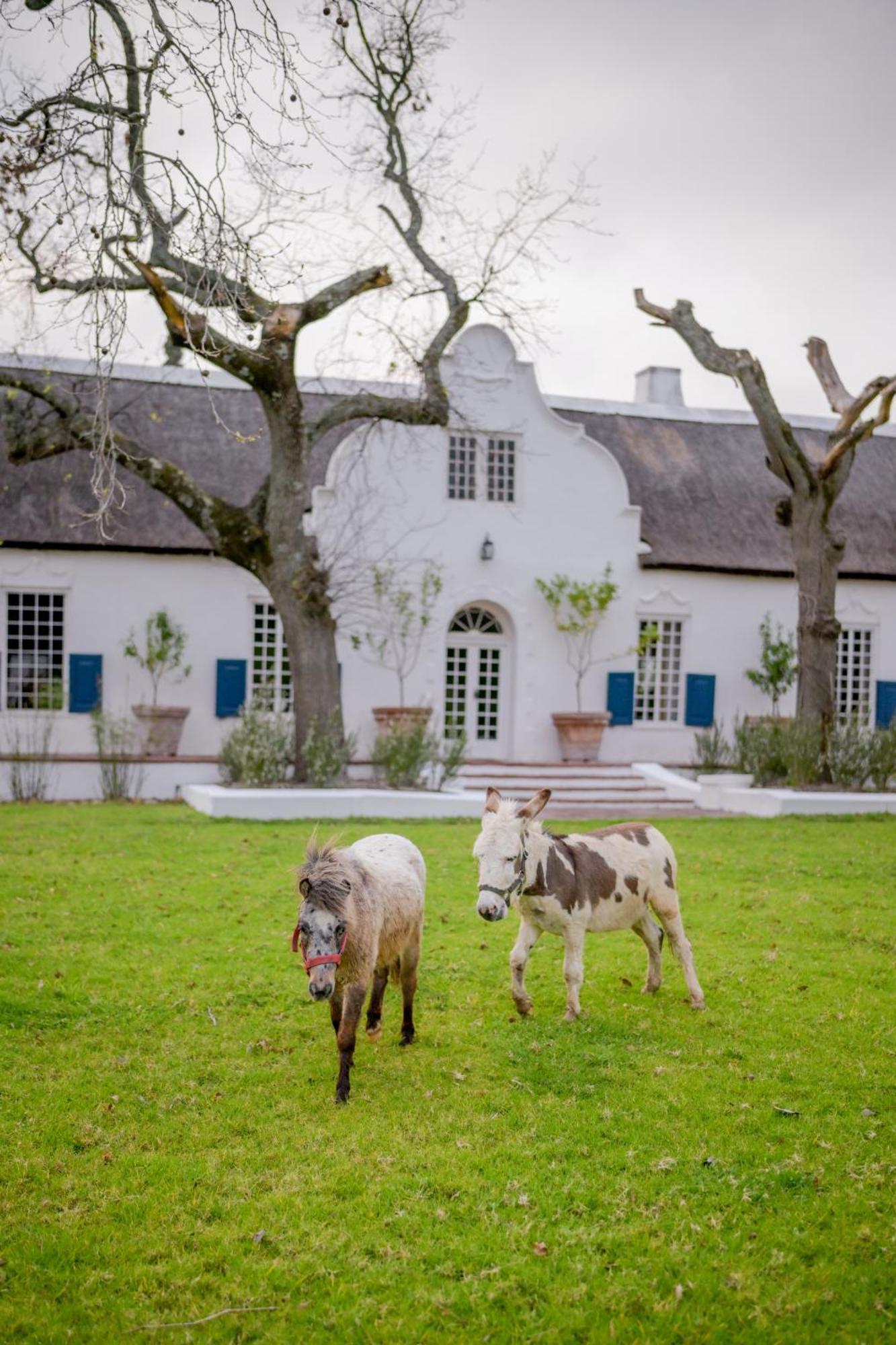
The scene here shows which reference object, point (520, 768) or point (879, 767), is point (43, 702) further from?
point (879, 767)

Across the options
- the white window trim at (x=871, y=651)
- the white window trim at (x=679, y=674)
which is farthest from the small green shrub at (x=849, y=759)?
the white window trim at (x=871, y=651)

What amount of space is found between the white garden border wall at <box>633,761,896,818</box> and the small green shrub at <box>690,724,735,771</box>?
74.2 inches

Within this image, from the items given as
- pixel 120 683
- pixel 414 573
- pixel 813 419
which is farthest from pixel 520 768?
pixel 813 419

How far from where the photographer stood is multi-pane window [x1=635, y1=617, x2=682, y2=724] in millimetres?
21297

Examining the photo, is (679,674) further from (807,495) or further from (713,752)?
(807,495)

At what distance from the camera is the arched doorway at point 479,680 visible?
20.7 m

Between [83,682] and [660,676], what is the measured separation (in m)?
9.75

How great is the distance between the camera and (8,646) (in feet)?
62.9

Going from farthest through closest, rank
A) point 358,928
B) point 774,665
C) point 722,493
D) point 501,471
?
point 722,493 < point 774,665 < point 501,471 < point 358,928

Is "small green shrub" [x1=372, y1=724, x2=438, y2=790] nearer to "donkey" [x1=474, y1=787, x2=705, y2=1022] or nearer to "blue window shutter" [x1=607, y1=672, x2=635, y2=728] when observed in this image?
"blue window shutter" [x1=607, y1=672, x2=635, y2=728]

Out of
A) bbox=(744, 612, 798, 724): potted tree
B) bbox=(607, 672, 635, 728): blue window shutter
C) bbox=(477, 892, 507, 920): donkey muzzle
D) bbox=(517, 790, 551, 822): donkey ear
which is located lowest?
bbox=(477, 892, 507, 920): donkey muzzle

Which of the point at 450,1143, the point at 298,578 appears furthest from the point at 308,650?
the point at 450,1143

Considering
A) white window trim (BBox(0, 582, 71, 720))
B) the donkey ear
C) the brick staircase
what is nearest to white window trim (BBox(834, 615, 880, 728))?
the brick staircase

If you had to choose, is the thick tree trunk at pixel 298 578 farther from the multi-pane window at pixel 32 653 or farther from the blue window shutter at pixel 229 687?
the multi-pane window at pixel 32 653
